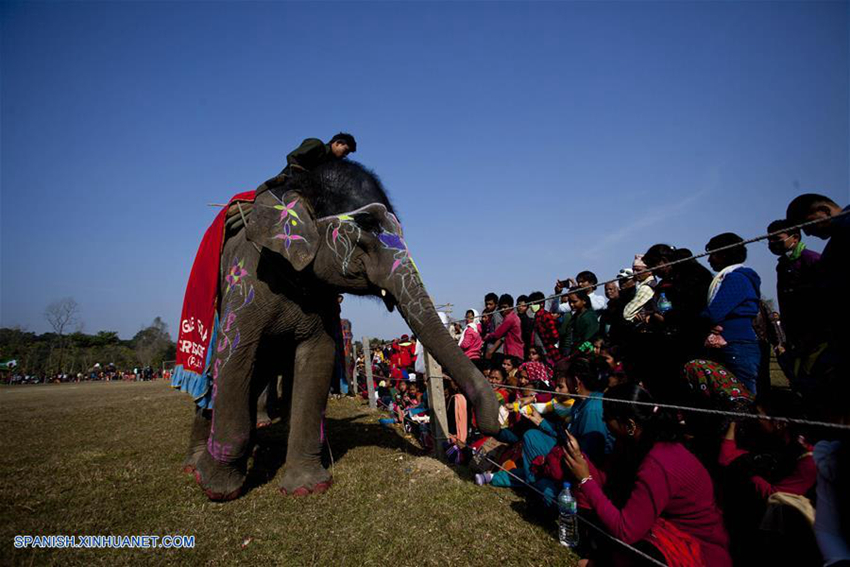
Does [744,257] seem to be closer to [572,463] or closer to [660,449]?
[660,449]

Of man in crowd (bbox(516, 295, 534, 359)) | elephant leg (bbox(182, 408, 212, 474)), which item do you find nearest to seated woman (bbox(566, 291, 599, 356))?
man in crowd (bbox(516, 295, 534, 359))

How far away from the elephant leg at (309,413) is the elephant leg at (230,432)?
1.49 feet

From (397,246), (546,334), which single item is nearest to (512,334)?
(546,334)

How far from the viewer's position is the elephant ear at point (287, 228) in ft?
12.2

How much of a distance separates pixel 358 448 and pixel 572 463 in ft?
12.1

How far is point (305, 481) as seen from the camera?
402cm

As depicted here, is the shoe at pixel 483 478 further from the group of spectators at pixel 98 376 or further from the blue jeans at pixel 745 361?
the group of spectators at pixel 98 376

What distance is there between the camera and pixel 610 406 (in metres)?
2.82

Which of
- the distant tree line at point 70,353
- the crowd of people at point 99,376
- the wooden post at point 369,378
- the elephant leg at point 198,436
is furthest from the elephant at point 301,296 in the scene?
the distant tree line at point 70,353

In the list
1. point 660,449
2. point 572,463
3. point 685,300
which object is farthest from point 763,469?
point 685,300

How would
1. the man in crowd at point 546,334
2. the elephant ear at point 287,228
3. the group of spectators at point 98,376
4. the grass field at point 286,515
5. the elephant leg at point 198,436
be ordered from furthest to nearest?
1. the group of spectators at point 98,376
2. the man in crowd at point 546,334
3. the elephant leg at point 198,436
4. the elephant ear at point 287,228
5. the grass field at point 286,515

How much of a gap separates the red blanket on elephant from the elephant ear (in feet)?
→ 3.21

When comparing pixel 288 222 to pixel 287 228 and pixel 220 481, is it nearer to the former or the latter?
pixel 287 228

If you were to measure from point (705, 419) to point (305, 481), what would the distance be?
3440 mm
